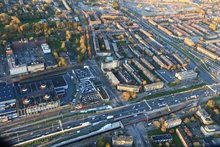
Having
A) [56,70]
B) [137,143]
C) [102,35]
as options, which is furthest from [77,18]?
[137,143]

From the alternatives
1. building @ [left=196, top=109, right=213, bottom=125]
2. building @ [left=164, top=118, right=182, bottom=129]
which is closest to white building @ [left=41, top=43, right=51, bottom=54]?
building @ [left=164, top=118, right=182, bottom=129]

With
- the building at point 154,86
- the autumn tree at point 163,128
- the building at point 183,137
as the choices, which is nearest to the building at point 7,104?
the autumn tree at point 163,128

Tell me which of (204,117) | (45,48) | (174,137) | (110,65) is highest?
(45,48)

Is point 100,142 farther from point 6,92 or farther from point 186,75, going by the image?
point 186,75

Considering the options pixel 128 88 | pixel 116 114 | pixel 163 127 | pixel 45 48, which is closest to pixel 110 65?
pixel 128 88

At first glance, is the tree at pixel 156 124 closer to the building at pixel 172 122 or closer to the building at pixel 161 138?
the building at pixel 172 122

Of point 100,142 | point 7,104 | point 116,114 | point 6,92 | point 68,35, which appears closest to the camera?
point 100,142

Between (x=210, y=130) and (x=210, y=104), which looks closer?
(x=210, y=130)
